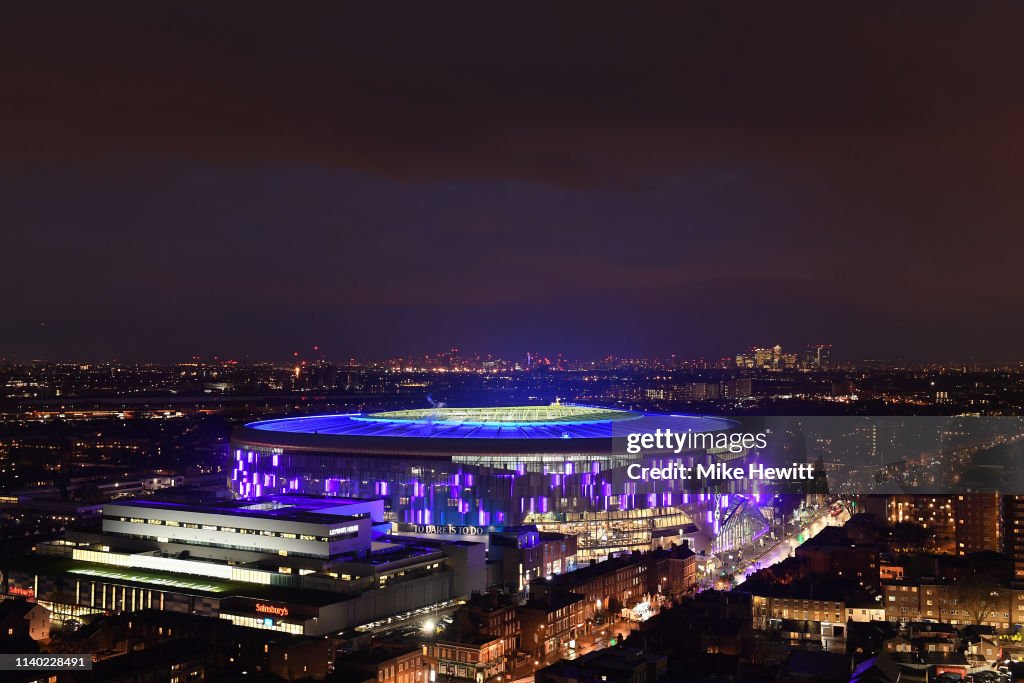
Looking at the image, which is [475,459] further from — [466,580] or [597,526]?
[466,580]

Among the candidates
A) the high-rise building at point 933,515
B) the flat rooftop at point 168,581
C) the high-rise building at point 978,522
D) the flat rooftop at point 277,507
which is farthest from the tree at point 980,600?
the flat rooftop at point 277,507

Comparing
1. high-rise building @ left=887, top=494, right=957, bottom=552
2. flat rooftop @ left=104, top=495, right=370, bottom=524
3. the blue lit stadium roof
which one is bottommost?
high-rise building @ left=887, top=494, right=957, bottom=552

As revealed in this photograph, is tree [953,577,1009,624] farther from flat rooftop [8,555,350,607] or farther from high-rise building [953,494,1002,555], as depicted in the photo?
flat rooftop [8,555,350,607]

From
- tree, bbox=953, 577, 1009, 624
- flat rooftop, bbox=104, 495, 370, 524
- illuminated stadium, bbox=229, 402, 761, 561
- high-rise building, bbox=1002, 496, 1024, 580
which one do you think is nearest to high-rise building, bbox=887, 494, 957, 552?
high-rise building, bbox=1002, 496, 1024, 580

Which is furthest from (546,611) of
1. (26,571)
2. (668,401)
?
(668,401)

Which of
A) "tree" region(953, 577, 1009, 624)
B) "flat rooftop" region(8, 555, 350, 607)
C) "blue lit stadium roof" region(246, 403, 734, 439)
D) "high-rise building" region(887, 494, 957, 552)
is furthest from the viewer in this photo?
"high-rise building" region(887, 494, 957, 552)

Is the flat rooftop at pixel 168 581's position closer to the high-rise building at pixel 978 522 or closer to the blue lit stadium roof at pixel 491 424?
the blue lit stadium roof at pixel 491 424
